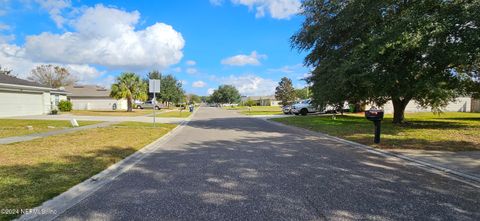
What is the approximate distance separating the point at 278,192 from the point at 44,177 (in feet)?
14.7

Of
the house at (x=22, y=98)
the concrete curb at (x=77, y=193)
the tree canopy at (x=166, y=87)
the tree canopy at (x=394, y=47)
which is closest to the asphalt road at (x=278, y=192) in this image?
the concrete curb at (x=77, y=193)

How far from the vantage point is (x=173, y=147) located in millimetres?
10539

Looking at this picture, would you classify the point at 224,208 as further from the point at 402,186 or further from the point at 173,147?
the point at 173,147

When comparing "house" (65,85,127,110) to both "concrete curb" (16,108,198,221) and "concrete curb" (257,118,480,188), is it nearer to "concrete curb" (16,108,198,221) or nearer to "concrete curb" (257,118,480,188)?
"concrete curb" (16,108,198,221)

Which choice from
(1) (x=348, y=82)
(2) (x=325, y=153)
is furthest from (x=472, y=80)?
(2) (x=325, y=153)

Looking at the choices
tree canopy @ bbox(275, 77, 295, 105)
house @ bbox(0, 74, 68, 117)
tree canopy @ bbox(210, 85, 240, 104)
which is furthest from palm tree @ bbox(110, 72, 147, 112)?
tree canopy @ bbox(210, 85, 240, 104)

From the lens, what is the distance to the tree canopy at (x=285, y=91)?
3134 inches

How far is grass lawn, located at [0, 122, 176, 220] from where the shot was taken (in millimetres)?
4895

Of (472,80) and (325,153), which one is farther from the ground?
(472,80)

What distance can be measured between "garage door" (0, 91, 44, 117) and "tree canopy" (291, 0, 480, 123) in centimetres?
2489

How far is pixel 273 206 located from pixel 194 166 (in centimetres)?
319

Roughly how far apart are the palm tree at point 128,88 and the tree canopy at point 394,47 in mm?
27462

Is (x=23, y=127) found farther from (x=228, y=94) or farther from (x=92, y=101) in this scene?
(x=228, y=94)

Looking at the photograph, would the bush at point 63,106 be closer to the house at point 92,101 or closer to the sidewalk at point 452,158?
the house at point 92,101
